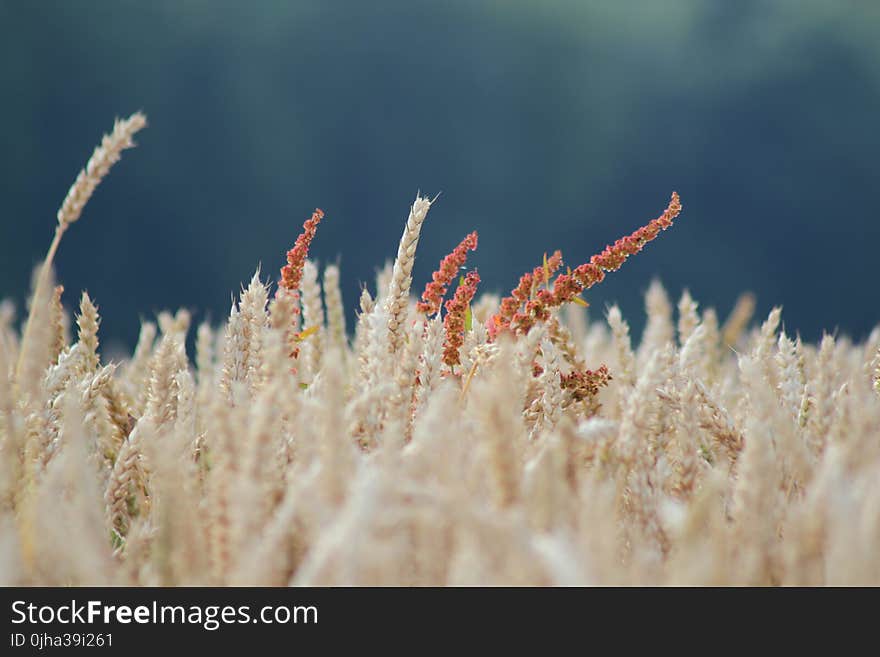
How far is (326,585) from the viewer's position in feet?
2.23

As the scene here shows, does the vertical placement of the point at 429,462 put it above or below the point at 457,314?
below

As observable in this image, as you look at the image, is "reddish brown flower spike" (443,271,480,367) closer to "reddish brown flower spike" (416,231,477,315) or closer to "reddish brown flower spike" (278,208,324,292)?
"reddish brown flower spike" (416,231,477,315)

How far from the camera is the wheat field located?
2.23ft

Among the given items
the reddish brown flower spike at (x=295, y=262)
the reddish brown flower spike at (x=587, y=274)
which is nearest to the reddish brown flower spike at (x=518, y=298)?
the reddish brown flower spike at (x=587, y=274)

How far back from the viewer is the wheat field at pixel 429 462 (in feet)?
2.23

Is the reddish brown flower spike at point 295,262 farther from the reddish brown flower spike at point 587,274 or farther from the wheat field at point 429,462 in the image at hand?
the reddish brown flower spike at point 587,274

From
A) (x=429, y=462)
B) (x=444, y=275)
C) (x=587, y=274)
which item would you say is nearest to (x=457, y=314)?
(x=444, y=275)

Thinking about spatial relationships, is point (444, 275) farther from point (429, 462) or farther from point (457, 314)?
point (429, 462)

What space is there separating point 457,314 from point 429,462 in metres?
0.63

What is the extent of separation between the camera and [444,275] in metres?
1.42

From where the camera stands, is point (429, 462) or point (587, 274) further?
point (587, 274)

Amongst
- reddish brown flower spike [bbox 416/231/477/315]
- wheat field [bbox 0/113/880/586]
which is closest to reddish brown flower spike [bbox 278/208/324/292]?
wheat field [bbox 0/113/880/586]
